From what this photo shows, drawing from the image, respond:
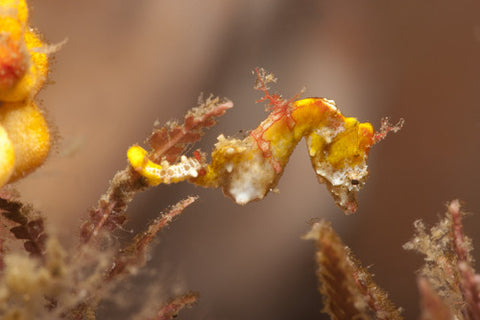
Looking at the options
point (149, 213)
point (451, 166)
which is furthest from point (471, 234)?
point (149, 213)

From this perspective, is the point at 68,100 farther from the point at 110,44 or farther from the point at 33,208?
the point at 33,208

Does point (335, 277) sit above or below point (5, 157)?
below

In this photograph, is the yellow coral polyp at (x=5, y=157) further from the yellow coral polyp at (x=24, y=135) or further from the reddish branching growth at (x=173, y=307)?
the reddish branching growth at (x=173, y=307)

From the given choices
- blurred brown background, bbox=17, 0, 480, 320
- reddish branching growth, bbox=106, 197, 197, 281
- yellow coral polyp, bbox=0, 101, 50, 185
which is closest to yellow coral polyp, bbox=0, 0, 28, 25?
yellow coral polyp, bbox=0, 101, 50, 185

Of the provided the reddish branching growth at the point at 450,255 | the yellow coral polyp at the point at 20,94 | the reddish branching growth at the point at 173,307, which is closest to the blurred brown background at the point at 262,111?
the reddish branching growth at the point at 173,307

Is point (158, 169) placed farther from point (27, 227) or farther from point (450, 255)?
point (450, 255)

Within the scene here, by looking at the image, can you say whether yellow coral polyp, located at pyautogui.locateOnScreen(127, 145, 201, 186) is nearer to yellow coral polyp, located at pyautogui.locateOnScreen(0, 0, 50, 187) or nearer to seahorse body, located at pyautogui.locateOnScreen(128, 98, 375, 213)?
seahorse body, located at pyautogui.locateOnScreen(128, 98, 375, 213)

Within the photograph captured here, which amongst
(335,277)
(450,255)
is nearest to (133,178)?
(335,277)

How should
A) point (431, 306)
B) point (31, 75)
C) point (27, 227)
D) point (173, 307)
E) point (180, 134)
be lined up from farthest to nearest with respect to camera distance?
point (173, 307)
point (180, 134)
point (27, 227)
point (31, 75)
point (431, 306)

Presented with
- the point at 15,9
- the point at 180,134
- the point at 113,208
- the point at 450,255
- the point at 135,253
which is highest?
the point at 15,9
